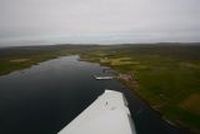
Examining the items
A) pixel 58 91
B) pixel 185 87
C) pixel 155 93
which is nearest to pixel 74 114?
pixel 58 91

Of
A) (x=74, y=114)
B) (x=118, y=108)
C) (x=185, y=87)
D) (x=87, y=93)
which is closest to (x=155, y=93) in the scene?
(x=185, y=87)

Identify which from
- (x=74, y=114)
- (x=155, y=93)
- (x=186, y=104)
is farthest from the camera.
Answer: (x=155, y=93)

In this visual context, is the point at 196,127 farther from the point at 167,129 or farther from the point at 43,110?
the point at 43,110

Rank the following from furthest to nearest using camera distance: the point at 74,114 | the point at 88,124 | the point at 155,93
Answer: the point at 155,93, the point at 74,114, the point at 88,124

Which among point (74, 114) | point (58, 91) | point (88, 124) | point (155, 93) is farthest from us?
point (58, 91)

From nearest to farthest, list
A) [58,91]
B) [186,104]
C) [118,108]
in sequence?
[118,108], [186,104], [58,91]

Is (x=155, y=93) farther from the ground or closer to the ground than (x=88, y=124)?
closer to the ground

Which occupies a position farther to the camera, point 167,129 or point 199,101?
point 199,101

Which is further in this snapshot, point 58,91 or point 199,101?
point 58,91

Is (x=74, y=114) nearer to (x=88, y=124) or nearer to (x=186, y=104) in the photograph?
(x=186, y=104)
